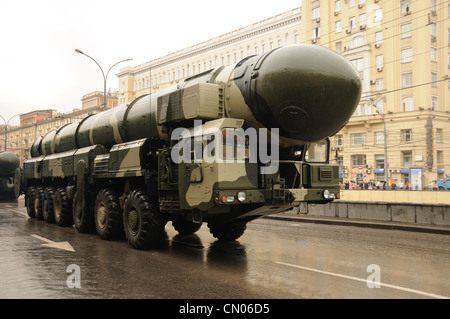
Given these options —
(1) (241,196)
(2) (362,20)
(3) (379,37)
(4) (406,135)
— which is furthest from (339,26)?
(1) (241,196)

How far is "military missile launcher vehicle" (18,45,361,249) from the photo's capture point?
7195 millimetres

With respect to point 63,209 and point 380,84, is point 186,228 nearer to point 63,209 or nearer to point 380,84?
point 63,209

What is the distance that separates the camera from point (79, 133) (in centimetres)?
1349

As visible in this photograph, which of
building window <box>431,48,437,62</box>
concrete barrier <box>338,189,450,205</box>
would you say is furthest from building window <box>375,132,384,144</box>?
concrete barrier <box>338,189,450,205</box>

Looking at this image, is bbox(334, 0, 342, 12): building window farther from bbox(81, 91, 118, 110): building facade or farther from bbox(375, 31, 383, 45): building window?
bbox(81, 91, 118, 110): building facade

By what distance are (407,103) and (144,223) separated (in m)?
40.0

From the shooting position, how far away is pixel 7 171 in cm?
2712

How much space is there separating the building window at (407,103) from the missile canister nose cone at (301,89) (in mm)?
38681

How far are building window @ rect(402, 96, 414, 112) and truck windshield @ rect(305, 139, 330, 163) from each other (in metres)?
37.7

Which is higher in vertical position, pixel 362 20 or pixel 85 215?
pixel 362 20

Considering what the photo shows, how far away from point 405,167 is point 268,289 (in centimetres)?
4033
